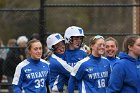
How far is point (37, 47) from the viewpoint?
973 cm

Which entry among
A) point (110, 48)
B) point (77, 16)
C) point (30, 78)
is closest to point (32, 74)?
point (30, 78)

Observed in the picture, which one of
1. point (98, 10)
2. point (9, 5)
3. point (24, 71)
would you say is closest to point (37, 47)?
point (24, 71)

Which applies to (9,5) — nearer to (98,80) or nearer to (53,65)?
(53,65)

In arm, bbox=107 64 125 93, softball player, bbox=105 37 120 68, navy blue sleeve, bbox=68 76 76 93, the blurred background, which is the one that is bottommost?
navy blue sleeve, bbox=68 76 76 93

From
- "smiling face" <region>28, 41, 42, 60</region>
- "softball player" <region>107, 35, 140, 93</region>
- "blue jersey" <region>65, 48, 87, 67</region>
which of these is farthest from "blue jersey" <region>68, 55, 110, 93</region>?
"softball player" <region>107, 35, 140, 93</region>

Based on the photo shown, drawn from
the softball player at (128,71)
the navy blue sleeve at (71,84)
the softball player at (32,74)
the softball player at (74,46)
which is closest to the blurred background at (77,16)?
the softball player at (74,46)

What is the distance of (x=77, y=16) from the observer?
42.6 ft

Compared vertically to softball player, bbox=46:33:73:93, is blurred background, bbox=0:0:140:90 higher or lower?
higher

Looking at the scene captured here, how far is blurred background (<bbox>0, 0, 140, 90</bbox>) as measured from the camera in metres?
12.7

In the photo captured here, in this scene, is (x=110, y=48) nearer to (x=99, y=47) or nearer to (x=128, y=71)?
(x=99, y=47)

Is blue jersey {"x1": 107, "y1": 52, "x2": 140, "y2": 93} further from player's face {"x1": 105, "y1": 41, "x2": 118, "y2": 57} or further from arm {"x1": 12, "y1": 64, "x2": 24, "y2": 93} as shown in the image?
player's face {"x1": 105, "y1": 41, "x2": 118, "y2": 57}

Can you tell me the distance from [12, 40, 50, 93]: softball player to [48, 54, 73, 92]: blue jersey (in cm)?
64

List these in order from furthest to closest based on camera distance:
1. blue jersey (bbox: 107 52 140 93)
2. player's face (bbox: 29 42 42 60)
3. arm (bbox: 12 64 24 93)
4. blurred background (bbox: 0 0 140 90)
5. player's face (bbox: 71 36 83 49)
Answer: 1. blurred background (bbox: 0 0 140 90)
2. player's face (bbox: 71 36 83 49)
3. player's face (bbox: 29 42 42 60)
4. arm (bbox: 12 64 24 93)
5. blue jersey (bbox: 107 52 140 93)

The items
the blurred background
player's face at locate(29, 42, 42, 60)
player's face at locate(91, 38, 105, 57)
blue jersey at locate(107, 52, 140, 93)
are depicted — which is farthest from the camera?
Result: the blurred background
